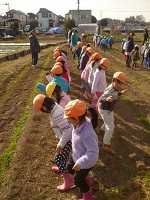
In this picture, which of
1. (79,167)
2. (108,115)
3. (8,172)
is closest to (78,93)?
(108,115)

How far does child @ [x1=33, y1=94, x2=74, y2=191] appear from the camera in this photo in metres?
3.52

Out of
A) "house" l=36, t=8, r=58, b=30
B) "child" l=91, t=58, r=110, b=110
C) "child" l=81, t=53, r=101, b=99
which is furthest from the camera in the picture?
"house" l=36, t=8, r=58, b=30

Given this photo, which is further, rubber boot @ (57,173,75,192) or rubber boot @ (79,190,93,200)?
rubber boot @ (57,173,75,192)

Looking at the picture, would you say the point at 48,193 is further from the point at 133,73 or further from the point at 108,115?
the point at 133,73

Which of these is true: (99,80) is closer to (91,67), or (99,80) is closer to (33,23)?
(91,67)

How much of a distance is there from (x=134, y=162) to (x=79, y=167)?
2029 millimetres

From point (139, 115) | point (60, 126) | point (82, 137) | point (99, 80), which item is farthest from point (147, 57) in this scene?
point (82, 137)

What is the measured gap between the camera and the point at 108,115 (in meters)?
4.74

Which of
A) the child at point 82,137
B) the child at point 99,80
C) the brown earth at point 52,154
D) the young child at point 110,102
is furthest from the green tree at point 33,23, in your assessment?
the child at point 82,137

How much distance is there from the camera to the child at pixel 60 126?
3.52 m

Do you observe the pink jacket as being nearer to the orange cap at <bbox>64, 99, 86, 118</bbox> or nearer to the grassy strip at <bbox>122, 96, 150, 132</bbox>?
the grassy strip at <bbox>122, 96, 150, 132</bbox>

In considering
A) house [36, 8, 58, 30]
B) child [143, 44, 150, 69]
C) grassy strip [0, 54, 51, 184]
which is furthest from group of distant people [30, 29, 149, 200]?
house [36, 8, 58, 30]

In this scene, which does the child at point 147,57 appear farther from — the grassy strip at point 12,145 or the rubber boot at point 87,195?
the rubber boot at point 87,195

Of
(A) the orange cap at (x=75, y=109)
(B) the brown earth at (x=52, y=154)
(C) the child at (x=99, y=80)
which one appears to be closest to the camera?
(A) the orange cap at (x=75, y=109)
